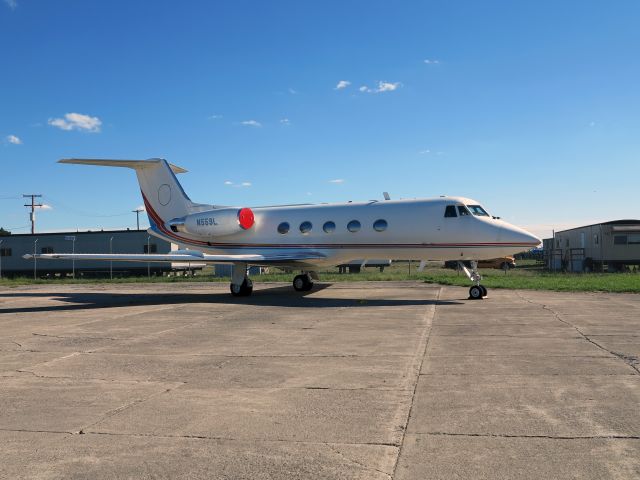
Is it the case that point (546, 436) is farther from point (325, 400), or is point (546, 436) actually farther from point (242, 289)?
point (242, 289)

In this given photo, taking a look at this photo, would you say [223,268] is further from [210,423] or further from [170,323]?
[210,423]

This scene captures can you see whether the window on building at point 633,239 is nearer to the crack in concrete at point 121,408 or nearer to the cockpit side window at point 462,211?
the cockpit side window at point 462,211

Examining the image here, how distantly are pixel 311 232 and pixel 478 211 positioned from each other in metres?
5.97

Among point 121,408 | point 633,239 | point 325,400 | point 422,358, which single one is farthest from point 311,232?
point 633,239

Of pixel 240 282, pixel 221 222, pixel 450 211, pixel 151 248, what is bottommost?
pixel 240 282

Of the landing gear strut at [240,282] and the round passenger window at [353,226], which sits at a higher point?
the round passenger window at [353,226]

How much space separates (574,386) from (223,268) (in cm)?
3678

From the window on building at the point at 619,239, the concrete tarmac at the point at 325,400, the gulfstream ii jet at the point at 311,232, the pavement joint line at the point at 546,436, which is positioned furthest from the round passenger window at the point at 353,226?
the window on building at the point at 619,239

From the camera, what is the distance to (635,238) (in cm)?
3994

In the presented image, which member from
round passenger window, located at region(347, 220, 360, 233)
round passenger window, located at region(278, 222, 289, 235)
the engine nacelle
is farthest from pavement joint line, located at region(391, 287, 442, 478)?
the engine nacelle

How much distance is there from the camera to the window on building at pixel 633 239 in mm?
39938

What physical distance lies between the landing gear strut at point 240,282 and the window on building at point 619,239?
105ft

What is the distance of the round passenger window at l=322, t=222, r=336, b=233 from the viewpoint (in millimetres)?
19581

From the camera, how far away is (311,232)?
20078mm
